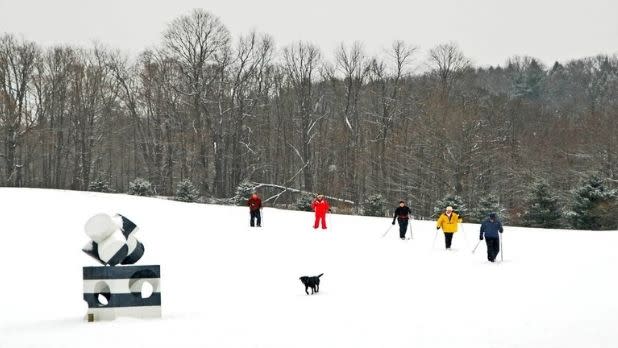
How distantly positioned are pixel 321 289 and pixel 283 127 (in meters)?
55.6

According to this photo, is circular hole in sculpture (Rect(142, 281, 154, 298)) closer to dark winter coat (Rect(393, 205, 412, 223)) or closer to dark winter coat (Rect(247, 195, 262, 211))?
dark winter coat (Rect(393, 205, 412, 223))

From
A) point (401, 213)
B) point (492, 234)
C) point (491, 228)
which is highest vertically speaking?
point (401, 213)

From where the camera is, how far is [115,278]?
959cm

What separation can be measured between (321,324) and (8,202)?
25.5m

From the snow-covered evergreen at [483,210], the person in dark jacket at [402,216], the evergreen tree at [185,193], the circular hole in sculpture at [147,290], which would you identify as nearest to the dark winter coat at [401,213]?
the person in dark jacket at [402,216]

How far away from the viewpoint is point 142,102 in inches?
2635

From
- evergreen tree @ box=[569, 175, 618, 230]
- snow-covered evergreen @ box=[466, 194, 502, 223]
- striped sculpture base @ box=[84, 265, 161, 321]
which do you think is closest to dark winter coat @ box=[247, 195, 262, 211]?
striped sculpture base @ box=[84, 265, 161, 321]

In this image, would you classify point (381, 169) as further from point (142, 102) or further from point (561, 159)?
point (142, 102)

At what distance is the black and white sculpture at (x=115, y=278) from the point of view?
371 inches

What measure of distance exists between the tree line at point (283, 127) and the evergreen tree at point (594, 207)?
430 inches

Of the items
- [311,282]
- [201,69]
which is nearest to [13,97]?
[201,69]

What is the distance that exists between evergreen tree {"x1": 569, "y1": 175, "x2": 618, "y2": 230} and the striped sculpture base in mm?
33527

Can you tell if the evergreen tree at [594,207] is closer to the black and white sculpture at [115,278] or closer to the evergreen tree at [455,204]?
the evergreen tree at [455,204]

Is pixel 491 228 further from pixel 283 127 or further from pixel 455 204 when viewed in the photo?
pixel 283 127
